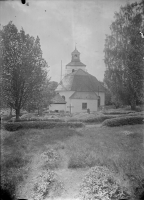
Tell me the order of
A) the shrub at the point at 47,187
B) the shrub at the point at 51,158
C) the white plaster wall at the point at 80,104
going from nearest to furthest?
the shrub at the point at 47,187 → the shrub at the point at 51,158 → the white plaster wall at the point at 80,104

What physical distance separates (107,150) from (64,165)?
0.93 meters

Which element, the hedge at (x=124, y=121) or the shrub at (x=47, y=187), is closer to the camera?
the shrub at (x=47, y=187)

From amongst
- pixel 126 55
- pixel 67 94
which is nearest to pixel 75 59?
pixel 67 94

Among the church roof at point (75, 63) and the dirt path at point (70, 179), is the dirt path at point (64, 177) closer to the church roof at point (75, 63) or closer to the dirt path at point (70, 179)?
the dirt path at point (70, 179)

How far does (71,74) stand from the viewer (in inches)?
165

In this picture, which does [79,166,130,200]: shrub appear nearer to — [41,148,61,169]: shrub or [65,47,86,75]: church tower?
[41,148,61,169]: shrub

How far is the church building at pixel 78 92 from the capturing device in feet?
12.9

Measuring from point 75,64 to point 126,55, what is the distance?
48.5 inches

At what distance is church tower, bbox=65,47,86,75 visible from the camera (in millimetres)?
3711

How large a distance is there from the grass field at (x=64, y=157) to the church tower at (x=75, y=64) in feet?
4.47

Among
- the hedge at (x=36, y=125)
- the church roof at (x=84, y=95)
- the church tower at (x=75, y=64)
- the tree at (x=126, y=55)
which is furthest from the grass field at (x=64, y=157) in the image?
Result: the church tower at (x=75, y=64)

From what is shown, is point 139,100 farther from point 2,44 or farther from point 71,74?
point 2,44

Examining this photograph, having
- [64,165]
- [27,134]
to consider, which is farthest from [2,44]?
[64,165]

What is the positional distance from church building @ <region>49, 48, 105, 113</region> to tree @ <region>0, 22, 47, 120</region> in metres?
0.62
